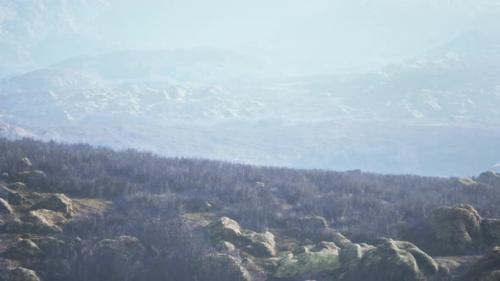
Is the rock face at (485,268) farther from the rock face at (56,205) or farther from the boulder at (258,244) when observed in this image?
the rock face at (56,205)

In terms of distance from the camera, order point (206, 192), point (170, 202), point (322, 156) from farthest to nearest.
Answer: point (322, 156) → point (206, 192) → point (170, 202)

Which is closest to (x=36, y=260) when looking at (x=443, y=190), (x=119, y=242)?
(x=119, y=242)

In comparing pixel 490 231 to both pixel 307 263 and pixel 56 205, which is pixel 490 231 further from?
pixel 56 205

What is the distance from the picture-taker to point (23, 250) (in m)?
10.6

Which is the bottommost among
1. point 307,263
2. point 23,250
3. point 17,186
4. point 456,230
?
point 23,250

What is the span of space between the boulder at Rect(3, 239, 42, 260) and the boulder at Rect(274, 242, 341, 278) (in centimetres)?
473

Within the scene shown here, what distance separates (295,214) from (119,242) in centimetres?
574

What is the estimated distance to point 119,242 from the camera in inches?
437

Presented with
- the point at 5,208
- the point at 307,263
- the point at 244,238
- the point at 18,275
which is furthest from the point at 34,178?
the point at 307,263

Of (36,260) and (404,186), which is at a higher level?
(404,186)

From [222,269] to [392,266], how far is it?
317 centimetres

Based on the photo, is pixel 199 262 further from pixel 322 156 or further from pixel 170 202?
pixel 322 156

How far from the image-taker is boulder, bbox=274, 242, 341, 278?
10.7 meters

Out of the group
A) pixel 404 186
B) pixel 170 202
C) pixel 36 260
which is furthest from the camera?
pixel 404 186
